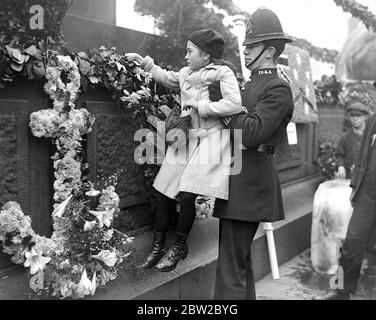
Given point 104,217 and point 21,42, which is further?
point 104,217

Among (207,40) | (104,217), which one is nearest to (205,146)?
(207,40)

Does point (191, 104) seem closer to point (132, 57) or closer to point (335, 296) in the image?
point (132, 57)

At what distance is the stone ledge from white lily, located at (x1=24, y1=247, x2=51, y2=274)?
22 cm

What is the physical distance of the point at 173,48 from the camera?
5.30m

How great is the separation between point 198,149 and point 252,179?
44cm

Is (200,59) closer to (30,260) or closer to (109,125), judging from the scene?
(109,125)

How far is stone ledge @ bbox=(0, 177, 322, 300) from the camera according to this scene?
298cm

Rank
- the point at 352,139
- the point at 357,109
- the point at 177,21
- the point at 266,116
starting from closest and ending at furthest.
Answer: the point at 266,116 → the point at 177,21 → the point at 357,109 → the point at 352,139

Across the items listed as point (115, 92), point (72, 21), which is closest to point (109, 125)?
point (115, 92)

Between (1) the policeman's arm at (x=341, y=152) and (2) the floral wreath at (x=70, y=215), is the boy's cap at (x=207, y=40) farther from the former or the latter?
(1) the policeman's arm at (x=341, y=152)

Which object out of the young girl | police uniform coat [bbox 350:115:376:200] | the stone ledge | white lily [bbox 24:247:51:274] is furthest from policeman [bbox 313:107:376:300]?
white lily [bbox 24:247:51:274]

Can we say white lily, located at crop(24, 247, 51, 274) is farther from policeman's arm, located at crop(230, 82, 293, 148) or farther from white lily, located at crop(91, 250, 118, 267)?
policeman's arm, located at crop(230, 82, 293, 148)

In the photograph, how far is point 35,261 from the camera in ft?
9.34

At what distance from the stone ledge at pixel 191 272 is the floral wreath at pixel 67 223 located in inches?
5.4
